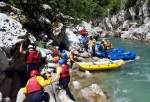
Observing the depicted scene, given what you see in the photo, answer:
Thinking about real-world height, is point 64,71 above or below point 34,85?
below

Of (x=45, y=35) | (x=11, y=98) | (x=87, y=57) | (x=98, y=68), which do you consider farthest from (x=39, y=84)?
(x=87, y=57)

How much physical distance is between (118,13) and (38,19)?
32.4 metres

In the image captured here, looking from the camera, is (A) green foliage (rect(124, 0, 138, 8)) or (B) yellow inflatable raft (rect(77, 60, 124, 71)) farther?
(A) green foliage (rect(124, 0, 138, 8))

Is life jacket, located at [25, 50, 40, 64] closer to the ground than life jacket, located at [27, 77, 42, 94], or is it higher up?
higher up

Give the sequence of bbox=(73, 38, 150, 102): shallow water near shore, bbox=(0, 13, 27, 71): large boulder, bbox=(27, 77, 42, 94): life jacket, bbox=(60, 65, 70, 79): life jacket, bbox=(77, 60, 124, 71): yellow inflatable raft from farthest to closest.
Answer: bbox=(77, 60, 124, 71): yellow inflatable raft
bbox=(73, 38, 150, 102): shallow water near shore
bbox=(60, 65, 70, 79): life jacket
bbox=(0, 13, 27, 71): large boulder
bbox=(27, 77, 42, 94): life jacket

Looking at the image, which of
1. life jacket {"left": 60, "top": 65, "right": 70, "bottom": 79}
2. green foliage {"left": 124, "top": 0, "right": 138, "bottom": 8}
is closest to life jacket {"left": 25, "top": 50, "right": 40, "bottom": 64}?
life jacket {"left": 60, "top": 65, "right": 70, "bottom": 79}

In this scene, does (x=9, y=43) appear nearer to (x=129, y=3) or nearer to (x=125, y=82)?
(x=125, y=82)

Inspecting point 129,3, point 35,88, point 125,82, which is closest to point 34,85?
point 35,88

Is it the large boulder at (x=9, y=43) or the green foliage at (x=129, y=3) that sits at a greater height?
the green foliage at (x=129, y=3)

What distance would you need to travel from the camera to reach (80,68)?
1603 centimetres

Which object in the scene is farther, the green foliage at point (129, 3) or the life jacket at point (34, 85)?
the green foliage at point (129, 3)

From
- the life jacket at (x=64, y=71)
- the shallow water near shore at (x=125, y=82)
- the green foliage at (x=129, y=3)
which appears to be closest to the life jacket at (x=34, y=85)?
the life jacket at (x=64, y=71)

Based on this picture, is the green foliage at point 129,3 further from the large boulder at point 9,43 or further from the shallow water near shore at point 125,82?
the large boulder at point 9,43

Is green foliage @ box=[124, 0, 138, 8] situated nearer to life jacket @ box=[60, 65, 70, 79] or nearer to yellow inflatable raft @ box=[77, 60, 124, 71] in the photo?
yellow inflatable raft @ box=[77, 60, 124, 71]
